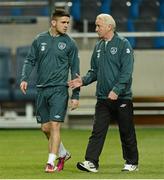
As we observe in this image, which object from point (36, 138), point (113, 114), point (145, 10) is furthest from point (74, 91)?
point (145, 10)

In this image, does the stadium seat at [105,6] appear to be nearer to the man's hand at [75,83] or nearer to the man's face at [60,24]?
the man's face at [60,24]

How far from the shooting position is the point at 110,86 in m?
10.1

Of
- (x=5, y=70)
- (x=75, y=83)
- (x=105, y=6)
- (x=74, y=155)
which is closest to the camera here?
(x=75, y=83)

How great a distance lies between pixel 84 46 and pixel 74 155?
6.55m

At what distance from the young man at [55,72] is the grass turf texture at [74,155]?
0.52m

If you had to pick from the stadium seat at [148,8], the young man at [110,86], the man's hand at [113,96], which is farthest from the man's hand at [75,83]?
the stadium seat at [148,8]

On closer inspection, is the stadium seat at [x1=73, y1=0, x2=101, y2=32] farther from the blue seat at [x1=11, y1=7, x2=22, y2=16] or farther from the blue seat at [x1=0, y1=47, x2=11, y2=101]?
the blue seat at [x1=0, y1=47, x2=11, y2=101]

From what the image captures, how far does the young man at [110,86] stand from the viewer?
33.0ft

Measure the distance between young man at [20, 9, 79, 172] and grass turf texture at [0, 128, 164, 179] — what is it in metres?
0.52

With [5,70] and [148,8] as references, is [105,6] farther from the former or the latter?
[5,70]

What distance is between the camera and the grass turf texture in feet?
32.5

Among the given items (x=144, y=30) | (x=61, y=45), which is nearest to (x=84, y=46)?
(x=144, y=30)

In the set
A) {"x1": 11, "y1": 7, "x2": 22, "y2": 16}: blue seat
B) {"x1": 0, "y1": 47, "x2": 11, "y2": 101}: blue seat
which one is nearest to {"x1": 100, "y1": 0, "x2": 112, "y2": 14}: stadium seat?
{"x1": 11, "y1": 7, "x2": 22, "y2": 16}: blue seat

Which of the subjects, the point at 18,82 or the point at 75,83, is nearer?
the point at 75,83
